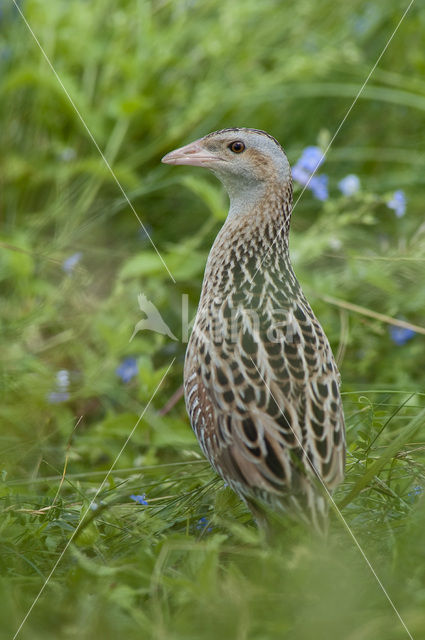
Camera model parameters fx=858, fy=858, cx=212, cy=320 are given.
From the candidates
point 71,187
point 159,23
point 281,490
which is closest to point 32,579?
point 281,490

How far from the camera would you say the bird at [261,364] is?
86.4 inches

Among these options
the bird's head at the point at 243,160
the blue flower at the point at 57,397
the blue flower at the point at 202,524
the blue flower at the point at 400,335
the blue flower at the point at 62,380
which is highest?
the bird's head at the point at 243,160

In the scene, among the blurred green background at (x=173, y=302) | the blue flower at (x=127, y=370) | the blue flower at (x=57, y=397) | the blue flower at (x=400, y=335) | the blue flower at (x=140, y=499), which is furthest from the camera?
the blue flower at (x=400, y=335)

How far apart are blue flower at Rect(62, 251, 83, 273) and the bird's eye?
1440 millimetres

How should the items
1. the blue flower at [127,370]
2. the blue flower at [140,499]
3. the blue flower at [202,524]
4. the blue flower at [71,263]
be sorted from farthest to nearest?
the blue flower at [71,263]
the blue flower at [127,370]
the blue flower at [140,499]
the blue flower at [202,524]

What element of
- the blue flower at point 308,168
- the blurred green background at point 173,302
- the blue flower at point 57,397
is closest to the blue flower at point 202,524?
the blurred green background at point 173,302

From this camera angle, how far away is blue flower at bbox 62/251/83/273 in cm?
393

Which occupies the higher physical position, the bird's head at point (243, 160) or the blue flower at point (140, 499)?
the bird's head at point (243, 160)

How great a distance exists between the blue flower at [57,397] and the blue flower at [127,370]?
9.8 inches

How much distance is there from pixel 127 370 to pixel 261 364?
150 cm

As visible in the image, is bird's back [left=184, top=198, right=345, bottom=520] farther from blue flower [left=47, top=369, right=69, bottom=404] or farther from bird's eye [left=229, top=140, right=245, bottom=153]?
blue flower [left=47, top=369, right=69, bottom=404]

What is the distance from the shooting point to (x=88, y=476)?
10.2 ft

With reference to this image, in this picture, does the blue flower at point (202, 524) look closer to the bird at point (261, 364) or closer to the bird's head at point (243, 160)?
the bird at point (261, 364)

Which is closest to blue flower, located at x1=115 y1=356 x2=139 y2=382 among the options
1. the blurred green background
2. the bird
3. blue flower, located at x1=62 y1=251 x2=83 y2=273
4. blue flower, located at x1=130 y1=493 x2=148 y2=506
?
the blurred green background
